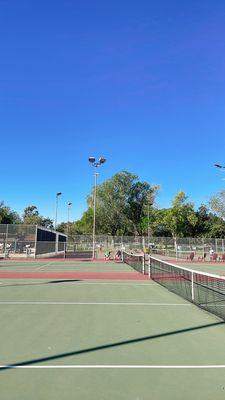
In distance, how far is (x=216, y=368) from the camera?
20.2 ft

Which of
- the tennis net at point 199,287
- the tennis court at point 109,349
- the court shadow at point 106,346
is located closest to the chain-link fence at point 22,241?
the tennis net at point 199,287

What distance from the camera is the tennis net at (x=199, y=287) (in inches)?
470

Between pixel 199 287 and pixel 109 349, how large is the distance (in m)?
7.84

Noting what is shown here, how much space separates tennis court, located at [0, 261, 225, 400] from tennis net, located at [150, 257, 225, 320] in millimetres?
382

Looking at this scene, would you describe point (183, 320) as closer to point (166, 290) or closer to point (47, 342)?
point (47, 342)

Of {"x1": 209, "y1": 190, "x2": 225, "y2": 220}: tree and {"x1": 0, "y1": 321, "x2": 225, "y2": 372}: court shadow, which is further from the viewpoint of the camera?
{"x1": 209, "y1": 190, "x2": 225, "y2": 220}: tree

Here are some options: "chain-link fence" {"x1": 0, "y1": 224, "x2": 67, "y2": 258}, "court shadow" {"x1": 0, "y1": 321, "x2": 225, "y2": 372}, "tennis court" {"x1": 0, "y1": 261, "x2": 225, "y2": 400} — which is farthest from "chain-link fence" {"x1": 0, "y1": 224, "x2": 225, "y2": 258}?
"court shadow" {"x1": 0, "y1": 321, "x2": 225, "y2": 372}

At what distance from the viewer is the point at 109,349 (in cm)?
725

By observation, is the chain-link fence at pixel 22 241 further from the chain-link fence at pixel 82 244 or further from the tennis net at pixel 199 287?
the tennis net at pixel 199 287

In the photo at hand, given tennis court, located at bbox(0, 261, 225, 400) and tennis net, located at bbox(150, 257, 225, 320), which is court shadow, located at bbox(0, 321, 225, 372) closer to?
tennis court, located at bbox(0, 261, 225, 400)

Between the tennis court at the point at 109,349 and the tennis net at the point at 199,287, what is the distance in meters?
0.38

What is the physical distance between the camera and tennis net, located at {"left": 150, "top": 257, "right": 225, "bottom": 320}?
11.9 metres

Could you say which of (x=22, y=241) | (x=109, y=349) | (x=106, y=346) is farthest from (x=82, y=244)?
(x=109, y=349)

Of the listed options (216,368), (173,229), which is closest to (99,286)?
(216,368)
